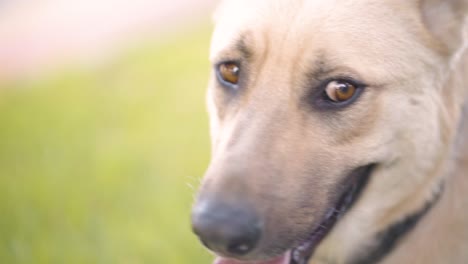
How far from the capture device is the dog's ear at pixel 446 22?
2875 mm

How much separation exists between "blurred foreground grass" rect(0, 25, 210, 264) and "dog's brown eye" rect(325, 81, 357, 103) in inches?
37.6

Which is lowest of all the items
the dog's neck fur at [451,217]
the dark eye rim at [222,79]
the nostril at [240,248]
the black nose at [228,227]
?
the dog's neck fur at [451,217]

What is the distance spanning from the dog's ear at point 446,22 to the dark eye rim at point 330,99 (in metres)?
0.46

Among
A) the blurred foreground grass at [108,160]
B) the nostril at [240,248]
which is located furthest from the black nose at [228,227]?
the blurred foreground grass at [108,160]

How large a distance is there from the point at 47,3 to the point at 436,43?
Answer: 8583mm

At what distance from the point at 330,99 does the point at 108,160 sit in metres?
2.90

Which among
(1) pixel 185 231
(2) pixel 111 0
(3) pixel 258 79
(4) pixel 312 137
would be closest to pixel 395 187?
(4) pixel 312 137

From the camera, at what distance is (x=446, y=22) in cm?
288

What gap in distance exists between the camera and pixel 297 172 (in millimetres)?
2576

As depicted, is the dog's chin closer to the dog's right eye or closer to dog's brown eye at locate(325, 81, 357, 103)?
dog's brown eye at locate(325, 81, 357, 103)

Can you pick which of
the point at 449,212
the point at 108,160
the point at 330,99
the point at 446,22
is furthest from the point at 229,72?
the point at 108,160

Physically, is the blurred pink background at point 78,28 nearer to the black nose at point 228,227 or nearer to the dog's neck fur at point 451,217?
the dog's neck fur at point 451,217

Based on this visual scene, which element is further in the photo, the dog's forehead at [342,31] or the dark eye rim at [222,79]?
the dark eye rim at [222,79]

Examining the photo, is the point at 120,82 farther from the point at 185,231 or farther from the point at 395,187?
the point at 395,187
